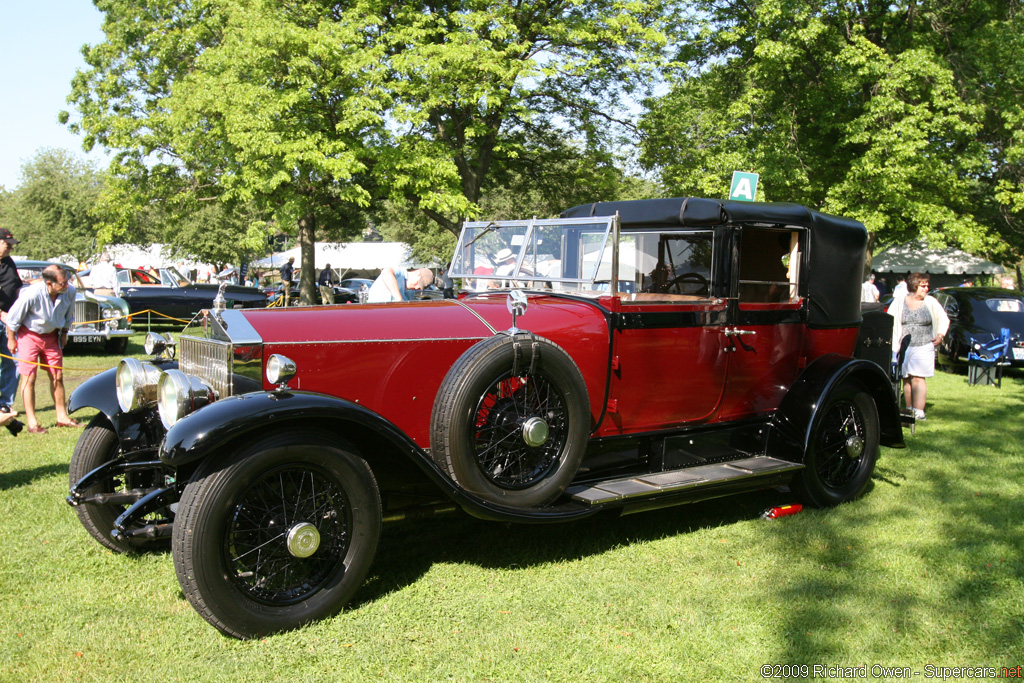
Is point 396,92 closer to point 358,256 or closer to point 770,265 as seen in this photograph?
point 770,265

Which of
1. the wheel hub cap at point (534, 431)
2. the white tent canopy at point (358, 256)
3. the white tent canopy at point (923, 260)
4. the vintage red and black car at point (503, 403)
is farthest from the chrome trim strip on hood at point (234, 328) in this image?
the white tent canopy at point (358, 256)

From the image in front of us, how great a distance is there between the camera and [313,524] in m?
3.55

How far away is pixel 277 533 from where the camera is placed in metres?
3.47

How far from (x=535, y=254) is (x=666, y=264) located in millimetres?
931

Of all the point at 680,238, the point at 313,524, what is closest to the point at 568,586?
the point at 313,524

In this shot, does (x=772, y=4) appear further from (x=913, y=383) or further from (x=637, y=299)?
(x=637, y=299)

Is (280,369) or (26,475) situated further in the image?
(26,475)

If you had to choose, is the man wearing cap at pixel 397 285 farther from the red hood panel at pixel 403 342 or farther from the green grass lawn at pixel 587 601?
the green grass lawn at pixel 587 601

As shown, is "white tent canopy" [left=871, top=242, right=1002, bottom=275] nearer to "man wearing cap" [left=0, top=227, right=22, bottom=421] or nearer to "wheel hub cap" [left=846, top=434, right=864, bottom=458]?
"wheel hub cap" [left=846, top=434, right=864, bottom=458]

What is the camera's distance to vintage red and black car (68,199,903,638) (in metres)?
3.43

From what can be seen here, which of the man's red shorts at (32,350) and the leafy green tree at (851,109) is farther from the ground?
the leafy green tree at (851,109)

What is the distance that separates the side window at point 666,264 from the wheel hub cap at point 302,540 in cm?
269

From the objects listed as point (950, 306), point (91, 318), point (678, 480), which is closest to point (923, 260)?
point (950, 306)

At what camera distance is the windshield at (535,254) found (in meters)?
4.89
